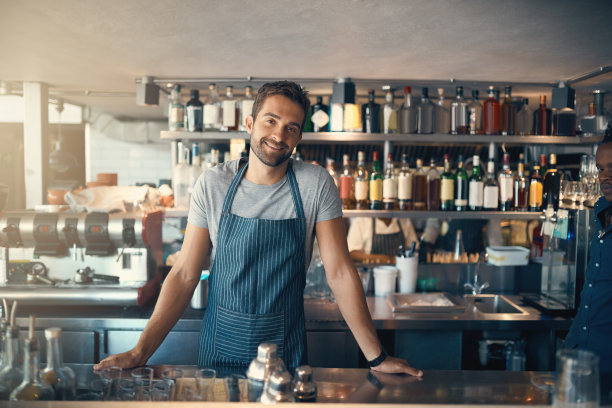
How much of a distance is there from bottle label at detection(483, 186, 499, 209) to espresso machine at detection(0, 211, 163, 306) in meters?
2.20

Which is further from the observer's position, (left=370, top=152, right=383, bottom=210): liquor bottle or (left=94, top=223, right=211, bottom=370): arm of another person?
(left=370, top=152, right=383, bottom=210): liquor bottle

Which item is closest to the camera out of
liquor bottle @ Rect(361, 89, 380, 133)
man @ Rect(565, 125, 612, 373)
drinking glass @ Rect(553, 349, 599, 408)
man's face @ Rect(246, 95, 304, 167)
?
drinking glass @ Rect(553, 349, 599, 408)

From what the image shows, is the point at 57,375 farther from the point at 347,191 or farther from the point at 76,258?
the point at 347,191

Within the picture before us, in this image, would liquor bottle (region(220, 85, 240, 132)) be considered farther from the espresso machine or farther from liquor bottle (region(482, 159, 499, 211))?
liquor bottle (region(482, 159, 499, 211))

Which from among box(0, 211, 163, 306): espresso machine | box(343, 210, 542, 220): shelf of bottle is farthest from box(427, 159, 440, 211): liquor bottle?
box(0, 211, 163, 306): espresso machine

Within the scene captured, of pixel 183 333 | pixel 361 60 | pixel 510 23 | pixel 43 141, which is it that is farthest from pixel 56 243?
pixel 510 23

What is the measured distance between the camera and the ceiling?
2092mm

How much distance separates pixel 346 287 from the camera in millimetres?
1719

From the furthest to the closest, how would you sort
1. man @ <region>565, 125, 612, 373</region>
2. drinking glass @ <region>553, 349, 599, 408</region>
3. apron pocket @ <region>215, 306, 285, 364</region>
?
man @ <region>565, 125, 612, 373</region> < apron pocket @ <region>215, 306, 285, 364</region> < drinking glass @ <region>553, 349, 599, 408</region>

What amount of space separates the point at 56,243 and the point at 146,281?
550mm

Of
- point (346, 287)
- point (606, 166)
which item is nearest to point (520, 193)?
point (606, 166)

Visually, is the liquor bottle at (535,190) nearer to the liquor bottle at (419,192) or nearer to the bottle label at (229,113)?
the liquor bottle at (419,192)

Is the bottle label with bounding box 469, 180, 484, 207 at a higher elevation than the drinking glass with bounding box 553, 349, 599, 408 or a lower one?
higher

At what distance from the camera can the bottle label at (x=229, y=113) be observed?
3.25 meters
